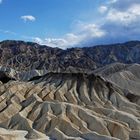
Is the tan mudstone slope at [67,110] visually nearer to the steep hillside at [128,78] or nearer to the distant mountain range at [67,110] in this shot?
the distant mountain range at [67,110]

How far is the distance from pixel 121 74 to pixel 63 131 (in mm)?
79459

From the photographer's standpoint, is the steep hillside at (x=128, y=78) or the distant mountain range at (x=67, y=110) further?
the steep hillside at (x=128, y=78)

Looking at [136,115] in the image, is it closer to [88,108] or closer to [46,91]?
[88,108]

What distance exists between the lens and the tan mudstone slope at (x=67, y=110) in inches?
2901

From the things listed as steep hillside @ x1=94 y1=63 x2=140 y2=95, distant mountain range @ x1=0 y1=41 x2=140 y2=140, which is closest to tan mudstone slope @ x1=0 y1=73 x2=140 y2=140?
distant mountain range @ x1=0 y1=41 x2=140 y2=140

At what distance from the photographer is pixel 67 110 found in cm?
8431

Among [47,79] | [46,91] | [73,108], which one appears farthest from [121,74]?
[73,108]

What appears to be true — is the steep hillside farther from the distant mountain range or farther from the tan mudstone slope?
the tan mudstone slope

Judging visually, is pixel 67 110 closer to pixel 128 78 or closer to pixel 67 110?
pixel 67 110

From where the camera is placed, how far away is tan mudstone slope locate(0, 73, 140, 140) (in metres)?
73.7

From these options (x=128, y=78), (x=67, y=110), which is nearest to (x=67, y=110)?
(x=67, y=110)

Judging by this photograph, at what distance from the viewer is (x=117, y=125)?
76.2m

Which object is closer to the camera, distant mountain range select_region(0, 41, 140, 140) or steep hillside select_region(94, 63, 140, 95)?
distant mountain range select_region(0, 41, 140, 140)

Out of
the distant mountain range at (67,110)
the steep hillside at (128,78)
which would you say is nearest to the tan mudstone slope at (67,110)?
the distant mountain range at (67,110)
